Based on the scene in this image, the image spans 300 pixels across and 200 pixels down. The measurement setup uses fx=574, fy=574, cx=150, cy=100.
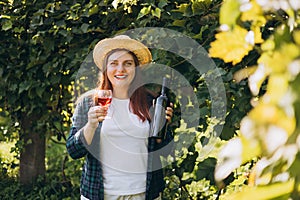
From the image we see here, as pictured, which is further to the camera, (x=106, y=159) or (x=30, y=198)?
(x=30, y=198)

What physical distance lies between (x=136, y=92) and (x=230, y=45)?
2172 millimetres

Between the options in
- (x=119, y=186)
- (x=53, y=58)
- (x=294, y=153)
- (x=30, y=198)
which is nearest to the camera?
(x=294, y=153)

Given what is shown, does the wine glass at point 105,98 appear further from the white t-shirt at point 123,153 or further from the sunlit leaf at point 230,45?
the sunlit leaf at point 230,45

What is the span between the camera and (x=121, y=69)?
2934 millimetres

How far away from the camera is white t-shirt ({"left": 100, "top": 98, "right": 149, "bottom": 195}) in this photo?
291 cm

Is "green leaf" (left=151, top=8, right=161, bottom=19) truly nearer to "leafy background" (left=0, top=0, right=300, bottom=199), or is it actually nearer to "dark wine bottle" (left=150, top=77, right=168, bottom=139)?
"leafy background" (left=0, top=0, right=300, bottom=199)

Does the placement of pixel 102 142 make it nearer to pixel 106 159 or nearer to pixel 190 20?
pixel 106 159

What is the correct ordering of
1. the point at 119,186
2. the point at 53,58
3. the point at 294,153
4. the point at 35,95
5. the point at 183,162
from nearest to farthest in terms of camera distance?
the point at 294,153 < the point at 119,186 < the point at 183,162 < the point at 53,58 < the point at 35,95

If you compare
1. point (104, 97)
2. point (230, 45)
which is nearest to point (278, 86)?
point (230, 45)

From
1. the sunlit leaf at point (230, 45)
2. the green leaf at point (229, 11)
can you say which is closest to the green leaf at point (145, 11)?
the sunlit leaf at point (230, 45)

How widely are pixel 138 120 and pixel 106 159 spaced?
260 millimetres

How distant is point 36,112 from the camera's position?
14.6 ft

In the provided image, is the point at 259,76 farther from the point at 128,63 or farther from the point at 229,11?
the point at 128,63

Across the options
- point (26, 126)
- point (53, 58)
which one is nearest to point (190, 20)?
point (53, 58)
